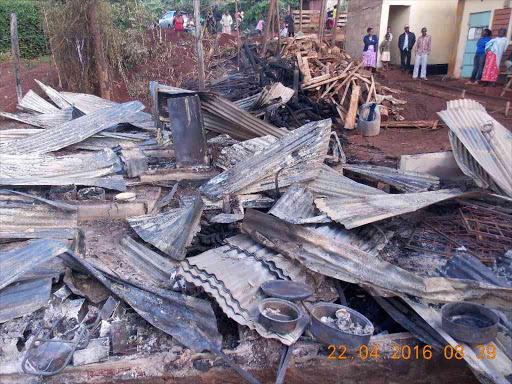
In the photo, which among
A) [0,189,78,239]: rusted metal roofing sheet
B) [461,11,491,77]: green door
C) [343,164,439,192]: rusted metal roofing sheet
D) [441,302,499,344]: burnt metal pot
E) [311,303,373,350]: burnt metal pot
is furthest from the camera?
[461,11,491,77]: green door

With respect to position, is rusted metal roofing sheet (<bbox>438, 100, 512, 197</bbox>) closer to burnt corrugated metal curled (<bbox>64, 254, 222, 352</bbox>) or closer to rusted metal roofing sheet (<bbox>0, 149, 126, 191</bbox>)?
burnt corrugated metal curled (<bbox>64, 254, 222, 352</bbox>)

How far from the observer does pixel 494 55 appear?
1237cm

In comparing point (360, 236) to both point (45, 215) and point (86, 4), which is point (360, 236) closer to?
point (45, 215)

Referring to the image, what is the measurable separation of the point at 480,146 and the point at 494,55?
8797mm

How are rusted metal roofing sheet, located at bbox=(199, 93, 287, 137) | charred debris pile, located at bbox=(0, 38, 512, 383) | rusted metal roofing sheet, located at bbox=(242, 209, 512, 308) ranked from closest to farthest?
charred debris pile, located at bbox=(0, 38, 512, 383)
rusted metal roofing sheet, located at bbox=(242, 209, 512, 308)
rusted metal roofing sheet, located at bbox=(199, 93, 287, 137)

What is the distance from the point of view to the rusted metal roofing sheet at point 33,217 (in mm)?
4238

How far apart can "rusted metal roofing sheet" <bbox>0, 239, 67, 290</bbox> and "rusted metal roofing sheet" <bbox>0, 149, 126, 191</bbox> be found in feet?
5.65

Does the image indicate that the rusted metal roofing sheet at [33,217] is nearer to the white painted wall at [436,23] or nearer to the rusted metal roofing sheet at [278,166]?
the rusted metal roofing sheet at [278,166]

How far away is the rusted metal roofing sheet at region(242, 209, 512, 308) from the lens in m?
3.24

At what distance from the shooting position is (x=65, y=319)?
331 cm

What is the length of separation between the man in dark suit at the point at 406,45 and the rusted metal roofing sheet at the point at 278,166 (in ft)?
41.7

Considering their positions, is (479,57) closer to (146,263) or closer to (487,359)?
(487,359)

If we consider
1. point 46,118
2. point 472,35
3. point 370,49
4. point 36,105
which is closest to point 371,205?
point 46,118

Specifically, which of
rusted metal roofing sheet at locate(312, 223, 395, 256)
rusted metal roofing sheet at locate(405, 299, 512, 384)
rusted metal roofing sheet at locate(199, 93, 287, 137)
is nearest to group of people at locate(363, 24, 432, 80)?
rusted metal roofing sheet at locate(199, 93, 287, 137)
